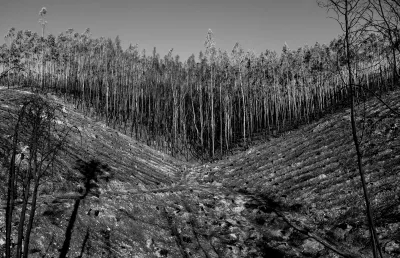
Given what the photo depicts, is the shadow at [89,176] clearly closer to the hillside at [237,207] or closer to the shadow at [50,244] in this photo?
the hillside at [237,207]

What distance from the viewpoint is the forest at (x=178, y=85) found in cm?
4294

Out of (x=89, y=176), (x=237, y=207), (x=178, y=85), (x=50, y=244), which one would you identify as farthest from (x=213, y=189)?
(x=178, y=85)

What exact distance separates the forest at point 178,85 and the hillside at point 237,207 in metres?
17.3

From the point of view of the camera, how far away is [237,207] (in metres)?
17.5

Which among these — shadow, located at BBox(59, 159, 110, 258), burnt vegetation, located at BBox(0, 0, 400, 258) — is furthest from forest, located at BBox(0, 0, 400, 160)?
shadow, located at BBox(59, 159, 110, 258)

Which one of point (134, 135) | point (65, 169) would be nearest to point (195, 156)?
point (134, 135)

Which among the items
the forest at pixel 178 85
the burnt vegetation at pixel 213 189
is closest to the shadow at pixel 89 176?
the burnt vegetation at pixel 213 189

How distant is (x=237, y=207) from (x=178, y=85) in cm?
3572

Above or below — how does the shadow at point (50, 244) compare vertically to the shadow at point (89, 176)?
below

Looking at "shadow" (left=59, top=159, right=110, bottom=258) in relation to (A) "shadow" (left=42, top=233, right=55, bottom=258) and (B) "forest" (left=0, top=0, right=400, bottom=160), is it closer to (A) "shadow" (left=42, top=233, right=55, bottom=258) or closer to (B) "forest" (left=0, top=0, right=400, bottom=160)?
(A) "shadow" (left=42, top=233, right=55, bottom=258)

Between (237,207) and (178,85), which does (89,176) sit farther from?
(178,85)

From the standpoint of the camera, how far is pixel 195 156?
41781 mm

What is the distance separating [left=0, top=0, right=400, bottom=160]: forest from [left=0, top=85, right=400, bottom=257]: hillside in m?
17.3

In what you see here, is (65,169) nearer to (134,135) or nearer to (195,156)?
(134,135)
